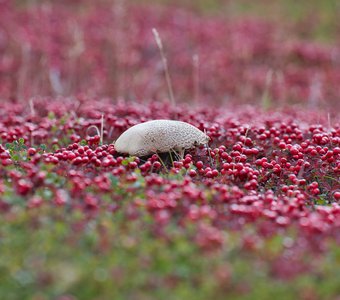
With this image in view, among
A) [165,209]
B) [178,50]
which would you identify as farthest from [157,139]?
[178,50]

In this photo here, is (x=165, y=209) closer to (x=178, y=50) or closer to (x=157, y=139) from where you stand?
(x=157, y=139)

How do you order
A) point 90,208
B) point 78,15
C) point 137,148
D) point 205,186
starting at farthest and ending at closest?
point 78,15 < point 137,148 < point 205,186 < point 90,208

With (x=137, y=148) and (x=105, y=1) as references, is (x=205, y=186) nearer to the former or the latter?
(x=137, y=148)

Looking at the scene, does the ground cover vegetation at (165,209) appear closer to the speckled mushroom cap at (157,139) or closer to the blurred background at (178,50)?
the speckled mushroom cap at (157,139)

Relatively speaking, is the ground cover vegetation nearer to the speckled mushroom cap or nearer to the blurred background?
the speckled mushroom cap

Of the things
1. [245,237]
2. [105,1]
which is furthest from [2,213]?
[105,1]

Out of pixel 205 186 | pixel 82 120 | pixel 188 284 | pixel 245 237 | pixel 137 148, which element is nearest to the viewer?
pixel 188 284

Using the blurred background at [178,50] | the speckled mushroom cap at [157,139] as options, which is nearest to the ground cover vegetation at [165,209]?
the speckled mushroom cap at [157,139]
